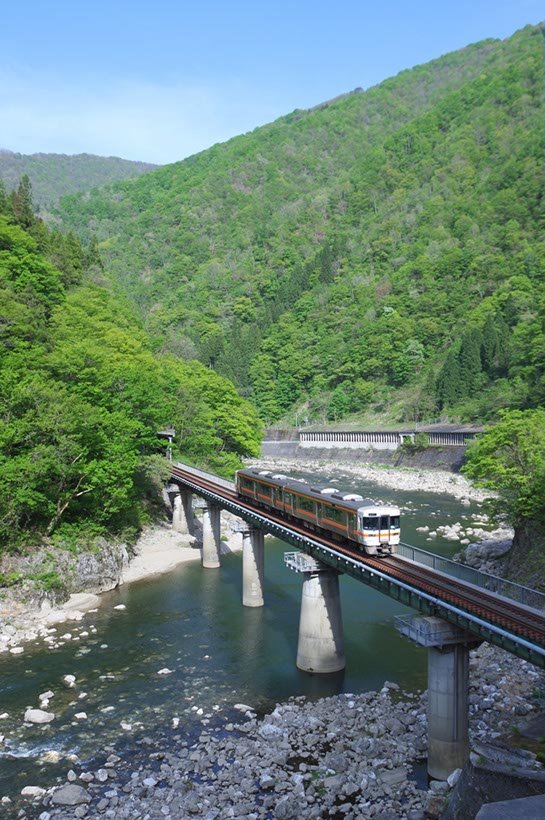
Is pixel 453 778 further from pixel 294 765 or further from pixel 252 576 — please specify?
pixel 252 576

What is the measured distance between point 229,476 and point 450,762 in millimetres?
50330

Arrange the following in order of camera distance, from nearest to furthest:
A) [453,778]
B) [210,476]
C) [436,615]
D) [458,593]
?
[453,778] → [436,615] → [458,593] → [210,476]

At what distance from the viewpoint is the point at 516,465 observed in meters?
38.7

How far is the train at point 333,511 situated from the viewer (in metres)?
26.2

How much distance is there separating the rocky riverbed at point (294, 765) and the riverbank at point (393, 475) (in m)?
41.0

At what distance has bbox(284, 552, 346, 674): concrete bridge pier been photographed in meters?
27.5

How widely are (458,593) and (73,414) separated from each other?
85.1ft

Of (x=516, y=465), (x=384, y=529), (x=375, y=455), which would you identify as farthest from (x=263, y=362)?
(x=384, y=529)

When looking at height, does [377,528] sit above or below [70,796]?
above

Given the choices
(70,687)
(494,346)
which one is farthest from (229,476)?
(494,346)

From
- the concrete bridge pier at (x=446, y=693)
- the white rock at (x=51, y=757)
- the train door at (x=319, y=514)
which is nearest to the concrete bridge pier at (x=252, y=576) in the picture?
the train door at (x=319, y=514)

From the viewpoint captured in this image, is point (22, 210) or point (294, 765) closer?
point (294, 765)

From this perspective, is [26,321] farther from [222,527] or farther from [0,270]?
[222,527]

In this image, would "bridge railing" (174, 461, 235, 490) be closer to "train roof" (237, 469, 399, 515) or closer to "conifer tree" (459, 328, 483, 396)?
"train roof" (237, 469, 399, 515)
